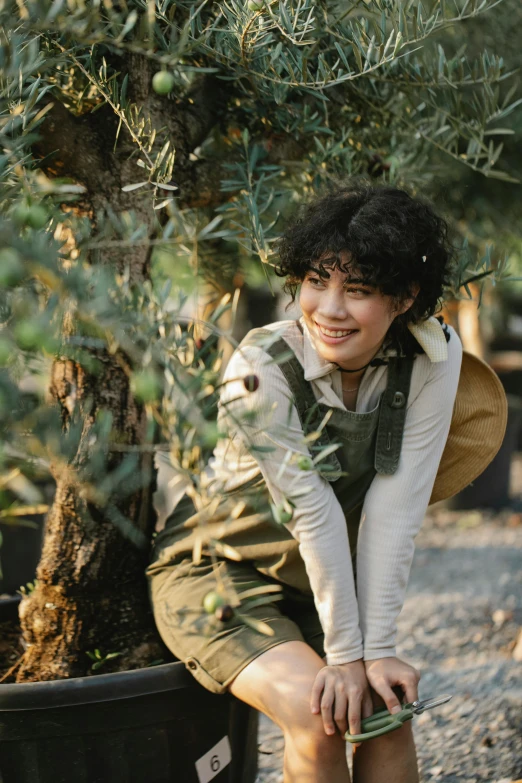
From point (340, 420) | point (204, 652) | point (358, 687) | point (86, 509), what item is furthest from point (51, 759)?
point (340, 420)

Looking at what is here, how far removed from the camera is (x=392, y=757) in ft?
5.49

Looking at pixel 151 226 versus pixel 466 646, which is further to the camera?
pixel 466 646

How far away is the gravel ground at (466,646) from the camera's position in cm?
231

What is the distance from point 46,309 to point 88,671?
118 centimetres

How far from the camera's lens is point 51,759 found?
5.15 feet

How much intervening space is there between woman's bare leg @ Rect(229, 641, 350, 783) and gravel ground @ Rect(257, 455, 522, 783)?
39 cm

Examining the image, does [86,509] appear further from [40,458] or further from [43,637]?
[40,458]

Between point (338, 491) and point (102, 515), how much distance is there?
53 cm

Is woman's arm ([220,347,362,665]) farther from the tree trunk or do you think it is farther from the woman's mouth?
the tree trunk

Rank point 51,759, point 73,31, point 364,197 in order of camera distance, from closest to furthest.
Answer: point 73,31
point 51,759
point 364,197

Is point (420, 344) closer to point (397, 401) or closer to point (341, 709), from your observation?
point (397, 401)

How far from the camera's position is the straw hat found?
1.94 meters

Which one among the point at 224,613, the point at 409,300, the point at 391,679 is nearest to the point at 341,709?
the point at 391,679

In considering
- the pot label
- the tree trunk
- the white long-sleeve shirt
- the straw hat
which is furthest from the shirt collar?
the pot label
